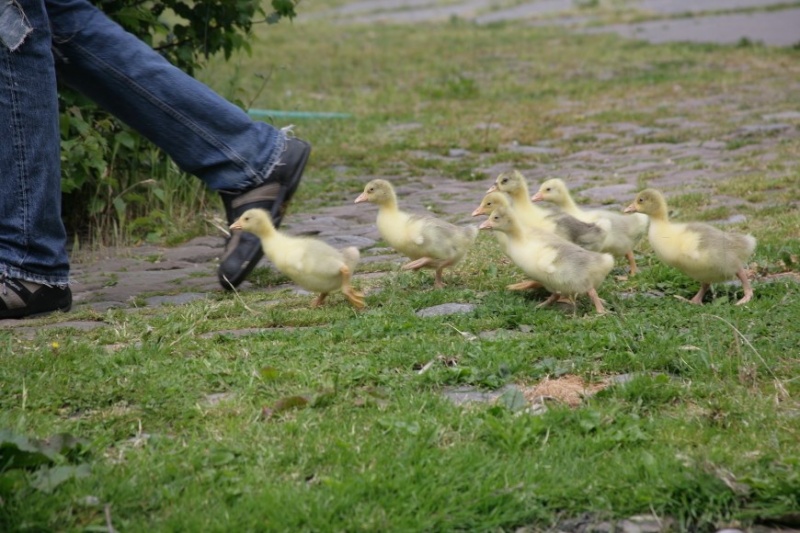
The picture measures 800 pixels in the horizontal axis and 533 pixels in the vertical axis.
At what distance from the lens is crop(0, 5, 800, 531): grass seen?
316 centimetres

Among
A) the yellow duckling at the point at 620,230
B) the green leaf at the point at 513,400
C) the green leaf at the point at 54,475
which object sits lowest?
the yellow duckling at the point at 620,230

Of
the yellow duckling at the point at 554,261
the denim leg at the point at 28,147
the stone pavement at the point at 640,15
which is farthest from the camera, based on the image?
the stone pavement at the point at 640,15

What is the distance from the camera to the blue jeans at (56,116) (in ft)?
16.3

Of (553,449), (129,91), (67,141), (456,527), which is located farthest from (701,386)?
(67,141)

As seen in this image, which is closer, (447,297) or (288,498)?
(288,498)

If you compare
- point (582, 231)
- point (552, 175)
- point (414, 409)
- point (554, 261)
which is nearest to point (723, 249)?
point (554, 261)

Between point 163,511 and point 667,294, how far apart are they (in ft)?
10.3

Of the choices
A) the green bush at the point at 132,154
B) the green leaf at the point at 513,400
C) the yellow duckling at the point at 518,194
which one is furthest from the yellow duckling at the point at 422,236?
the green bush at the point at 132,154

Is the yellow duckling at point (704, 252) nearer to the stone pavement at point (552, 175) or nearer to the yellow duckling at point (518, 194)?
the yellow duckling at point (518, 194)

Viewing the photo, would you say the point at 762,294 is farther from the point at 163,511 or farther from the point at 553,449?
the point at 163,511

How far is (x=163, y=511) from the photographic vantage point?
10.3ft

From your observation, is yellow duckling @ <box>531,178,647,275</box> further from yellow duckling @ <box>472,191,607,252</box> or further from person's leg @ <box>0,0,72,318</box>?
person's leg @ <box>0,0,72,318</box>

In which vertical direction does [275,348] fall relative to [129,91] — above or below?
below

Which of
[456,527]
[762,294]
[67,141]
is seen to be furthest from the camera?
[67,141]
